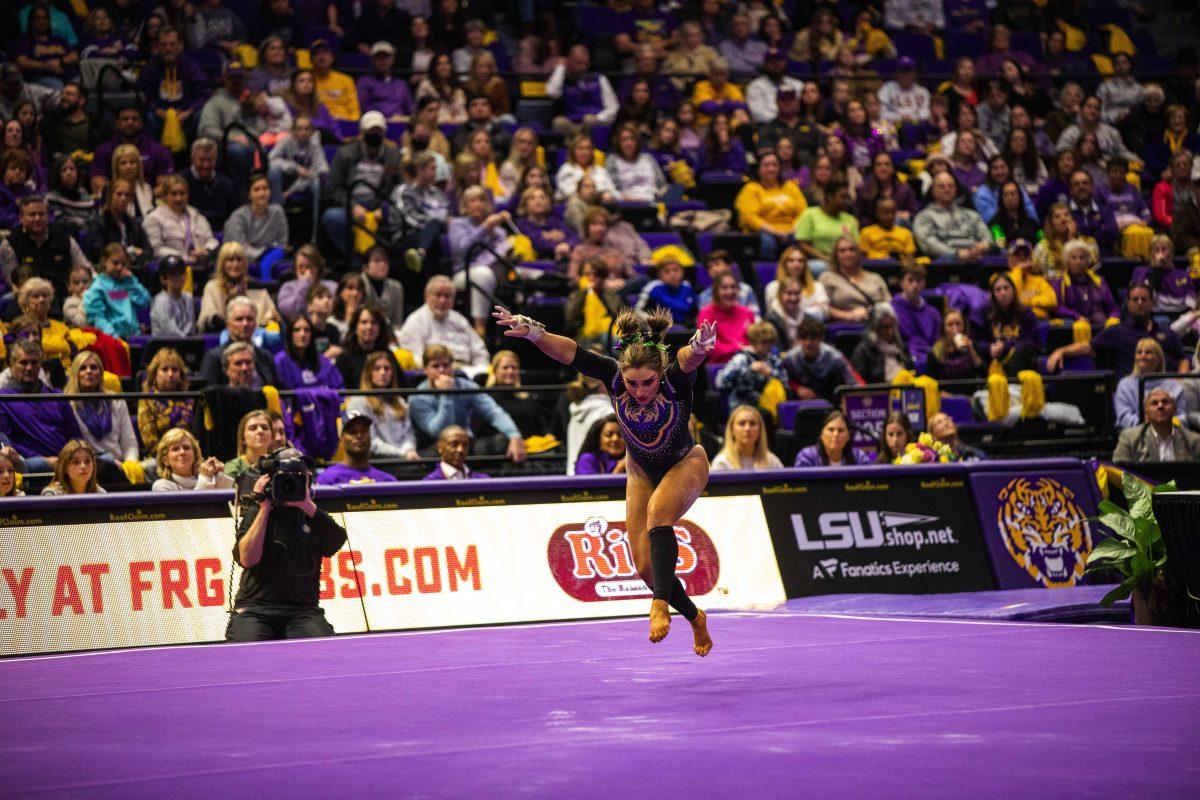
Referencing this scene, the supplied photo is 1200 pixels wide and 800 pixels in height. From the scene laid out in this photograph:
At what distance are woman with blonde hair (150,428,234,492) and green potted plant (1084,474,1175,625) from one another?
5147 mm

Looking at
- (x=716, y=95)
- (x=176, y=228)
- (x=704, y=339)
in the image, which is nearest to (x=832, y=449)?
(x=704, y=339)

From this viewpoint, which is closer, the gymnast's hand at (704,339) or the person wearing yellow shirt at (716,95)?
the gymnast's hand at (704,339)

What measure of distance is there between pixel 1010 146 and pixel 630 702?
12.8 meters

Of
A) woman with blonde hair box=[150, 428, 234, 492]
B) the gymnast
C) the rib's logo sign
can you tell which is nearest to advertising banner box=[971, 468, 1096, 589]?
the rib's logo sign

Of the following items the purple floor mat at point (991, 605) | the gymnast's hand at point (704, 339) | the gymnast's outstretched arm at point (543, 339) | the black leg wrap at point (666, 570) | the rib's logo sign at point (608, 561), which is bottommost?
the purple floor mat at point (991, 605)

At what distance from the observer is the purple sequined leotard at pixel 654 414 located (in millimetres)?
7438

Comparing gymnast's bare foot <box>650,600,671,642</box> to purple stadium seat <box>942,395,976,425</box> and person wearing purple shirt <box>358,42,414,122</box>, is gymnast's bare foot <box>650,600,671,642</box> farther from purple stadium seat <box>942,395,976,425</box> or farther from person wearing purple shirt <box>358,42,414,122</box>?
person wearing purple shirt <box>358,42,414,122</box>

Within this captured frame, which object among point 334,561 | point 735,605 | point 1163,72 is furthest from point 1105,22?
point 334,561

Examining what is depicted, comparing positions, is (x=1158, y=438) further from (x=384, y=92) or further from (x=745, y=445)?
(x=384, y=92)

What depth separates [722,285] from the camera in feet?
43.8

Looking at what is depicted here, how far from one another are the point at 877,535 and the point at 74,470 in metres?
5.03

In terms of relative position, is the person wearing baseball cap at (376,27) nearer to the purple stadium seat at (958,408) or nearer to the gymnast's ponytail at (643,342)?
the purple stadium seat at (958,408)

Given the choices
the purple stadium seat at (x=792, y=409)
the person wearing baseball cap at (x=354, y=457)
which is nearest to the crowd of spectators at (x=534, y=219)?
the person wearing baseball cap at (x=354, y=457)

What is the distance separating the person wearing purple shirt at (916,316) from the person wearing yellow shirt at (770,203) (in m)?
1.66
